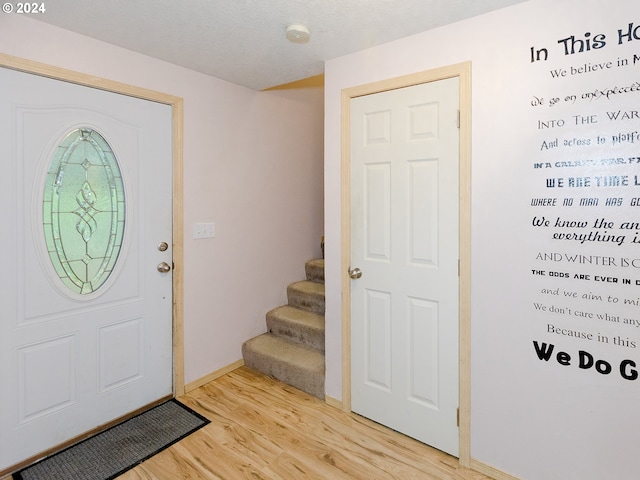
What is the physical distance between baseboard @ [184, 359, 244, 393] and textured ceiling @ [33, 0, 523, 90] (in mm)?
2269

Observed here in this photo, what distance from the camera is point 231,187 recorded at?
8.95 ft

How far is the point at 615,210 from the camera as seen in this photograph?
1.41 metres

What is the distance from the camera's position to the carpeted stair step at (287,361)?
2451mm

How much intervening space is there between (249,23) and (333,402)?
7.74 feet

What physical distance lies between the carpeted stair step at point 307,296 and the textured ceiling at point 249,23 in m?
1.85

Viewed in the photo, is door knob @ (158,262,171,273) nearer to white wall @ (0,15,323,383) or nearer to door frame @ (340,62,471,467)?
white wall @ (0,15,323,383)

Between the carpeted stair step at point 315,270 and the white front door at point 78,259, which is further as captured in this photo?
the carpeted stair step at point 315,270

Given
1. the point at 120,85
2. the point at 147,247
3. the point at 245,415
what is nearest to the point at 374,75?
the point at 120,85

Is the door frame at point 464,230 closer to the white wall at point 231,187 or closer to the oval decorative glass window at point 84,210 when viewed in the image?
the white wall at point 231,187

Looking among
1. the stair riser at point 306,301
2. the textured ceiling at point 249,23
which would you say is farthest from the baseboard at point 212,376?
the textured ceiling at point 249,23

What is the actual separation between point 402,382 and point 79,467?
1.79 meters

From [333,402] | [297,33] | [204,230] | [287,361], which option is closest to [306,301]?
[287,361]

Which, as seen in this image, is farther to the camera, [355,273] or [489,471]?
[355,273]

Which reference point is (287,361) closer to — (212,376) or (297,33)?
(212,376)
